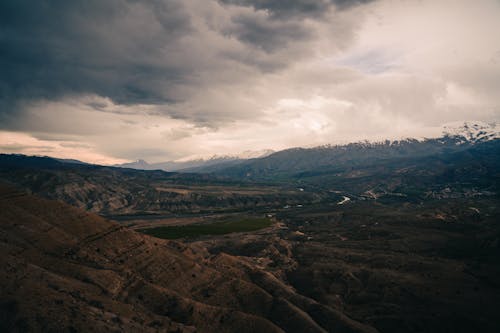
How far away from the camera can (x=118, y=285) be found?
55.6 metres

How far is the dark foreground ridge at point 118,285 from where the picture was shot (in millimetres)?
41219

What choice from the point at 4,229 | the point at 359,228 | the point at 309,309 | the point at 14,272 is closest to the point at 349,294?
the point at 309,309

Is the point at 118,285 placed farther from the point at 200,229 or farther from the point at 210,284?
the point at 200,229

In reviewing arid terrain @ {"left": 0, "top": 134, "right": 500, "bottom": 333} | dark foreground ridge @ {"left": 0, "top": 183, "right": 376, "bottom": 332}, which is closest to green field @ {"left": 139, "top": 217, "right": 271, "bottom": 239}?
arid terrain @ {"left": 0, "top": 134, "right": 500, "bottom": 333}

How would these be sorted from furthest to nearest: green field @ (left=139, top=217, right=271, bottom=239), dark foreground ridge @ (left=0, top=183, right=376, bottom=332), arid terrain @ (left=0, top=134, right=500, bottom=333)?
1. green field @ (left=139, top=217, right=271, bottom=239)
2. arid terrain @ (left=0, top=134, right=500, bottom=333)
3. dark foreground ridge @ (left=0, top=183, right=376, bottom=332)

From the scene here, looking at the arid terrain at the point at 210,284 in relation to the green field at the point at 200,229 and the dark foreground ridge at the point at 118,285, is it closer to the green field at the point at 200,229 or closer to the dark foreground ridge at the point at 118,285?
the dark foreground ridge at the point at 118,285

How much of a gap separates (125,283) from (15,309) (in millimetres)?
20244

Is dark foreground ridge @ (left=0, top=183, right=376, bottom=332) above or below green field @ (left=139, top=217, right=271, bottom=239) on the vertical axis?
above

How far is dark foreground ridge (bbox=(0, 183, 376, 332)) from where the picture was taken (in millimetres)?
41219

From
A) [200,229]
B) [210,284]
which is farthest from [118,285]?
[200,229]

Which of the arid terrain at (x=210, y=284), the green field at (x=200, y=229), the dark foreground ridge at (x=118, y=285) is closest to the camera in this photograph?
the dark foreground ridge at (x=118, y=285)

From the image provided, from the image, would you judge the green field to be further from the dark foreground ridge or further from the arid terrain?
the dark foreground ridge

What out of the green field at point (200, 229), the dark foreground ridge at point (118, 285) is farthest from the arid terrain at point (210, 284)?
the green field at point (200, 229)

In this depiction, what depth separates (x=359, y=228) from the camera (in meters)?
163
